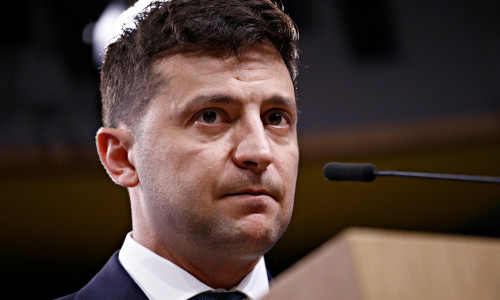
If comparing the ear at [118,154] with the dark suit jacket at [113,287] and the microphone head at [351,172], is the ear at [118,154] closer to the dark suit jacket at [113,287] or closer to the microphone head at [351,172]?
the dark suit jacket at [113,287]

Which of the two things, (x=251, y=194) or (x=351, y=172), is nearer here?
(x=351, y=172)

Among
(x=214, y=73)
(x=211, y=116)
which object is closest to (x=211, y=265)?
(x=211, y=116)

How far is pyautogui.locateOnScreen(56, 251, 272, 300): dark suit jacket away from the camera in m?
1.52

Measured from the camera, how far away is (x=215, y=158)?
4.78 feet

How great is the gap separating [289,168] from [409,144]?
6.27 ft

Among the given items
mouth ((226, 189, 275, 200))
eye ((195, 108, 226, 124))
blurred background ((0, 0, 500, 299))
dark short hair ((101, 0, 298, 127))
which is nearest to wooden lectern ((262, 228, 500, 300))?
mouth ((226, 189, 275, 200))

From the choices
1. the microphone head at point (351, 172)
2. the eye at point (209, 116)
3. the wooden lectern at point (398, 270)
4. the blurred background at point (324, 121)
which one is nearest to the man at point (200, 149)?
the eye at point (209, 116)

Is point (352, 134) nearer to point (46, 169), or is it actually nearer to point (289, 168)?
Result: point (46, 169)

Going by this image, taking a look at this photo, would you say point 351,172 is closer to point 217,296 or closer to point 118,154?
point 217,296

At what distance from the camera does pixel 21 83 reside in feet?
10.8

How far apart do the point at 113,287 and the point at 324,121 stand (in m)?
2.06

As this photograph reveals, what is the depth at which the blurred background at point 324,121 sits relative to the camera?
328cm

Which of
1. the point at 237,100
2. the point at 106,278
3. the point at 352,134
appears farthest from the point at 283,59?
the point at 352,134

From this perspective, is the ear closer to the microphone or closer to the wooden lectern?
the microphone
